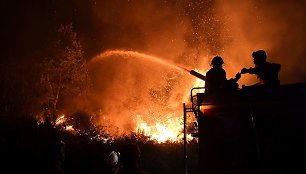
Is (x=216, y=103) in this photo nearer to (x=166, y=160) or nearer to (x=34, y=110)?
(x=166, y=160)

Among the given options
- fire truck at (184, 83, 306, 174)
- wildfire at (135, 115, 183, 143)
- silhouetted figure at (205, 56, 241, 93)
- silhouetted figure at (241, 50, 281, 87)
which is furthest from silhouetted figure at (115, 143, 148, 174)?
wildfire at (135, 115, 183, 143)

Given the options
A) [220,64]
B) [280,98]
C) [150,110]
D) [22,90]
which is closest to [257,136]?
[280,98]

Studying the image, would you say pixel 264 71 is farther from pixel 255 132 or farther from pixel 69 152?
pixel 69 152

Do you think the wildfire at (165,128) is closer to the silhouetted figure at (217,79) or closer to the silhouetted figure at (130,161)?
the silhouetted figure at (217,79)

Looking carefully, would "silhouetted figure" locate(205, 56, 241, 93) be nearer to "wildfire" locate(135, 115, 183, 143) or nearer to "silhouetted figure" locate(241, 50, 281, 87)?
"silhouetted figure" locate(241, 50, 281, 87)

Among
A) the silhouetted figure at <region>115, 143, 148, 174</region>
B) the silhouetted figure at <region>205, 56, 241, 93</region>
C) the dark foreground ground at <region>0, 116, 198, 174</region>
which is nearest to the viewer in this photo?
the silhouetted figure at <region>115, 143, 148, 174</region>

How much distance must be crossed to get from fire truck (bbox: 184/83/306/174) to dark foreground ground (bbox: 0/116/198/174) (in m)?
8.36

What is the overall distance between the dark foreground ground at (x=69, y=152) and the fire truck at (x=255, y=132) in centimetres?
836

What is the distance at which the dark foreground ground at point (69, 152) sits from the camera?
15148 millimetres

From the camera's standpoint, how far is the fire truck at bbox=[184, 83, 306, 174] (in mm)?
5602

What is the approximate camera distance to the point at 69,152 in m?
18.2

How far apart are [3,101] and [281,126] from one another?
29.6 metres

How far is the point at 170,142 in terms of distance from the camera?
71.3 ft

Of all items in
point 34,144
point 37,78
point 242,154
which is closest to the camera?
point 242,154
